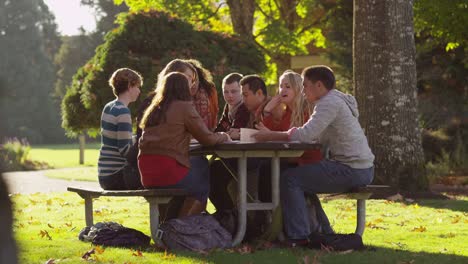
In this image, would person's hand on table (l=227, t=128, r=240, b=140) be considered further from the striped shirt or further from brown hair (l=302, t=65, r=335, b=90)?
brown hair (l=302, t=65, r=335, b=90)

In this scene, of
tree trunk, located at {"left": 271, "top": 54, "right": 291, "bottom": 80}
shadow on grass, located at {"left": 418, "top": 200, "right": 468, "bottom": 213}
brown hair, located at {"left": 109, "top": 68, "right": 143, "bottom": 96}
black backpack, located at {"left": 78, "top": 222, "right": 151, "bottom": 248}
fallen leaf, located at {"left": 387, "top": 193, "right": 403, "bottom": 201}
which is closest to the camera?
black backpack, located at {"left": 78, "top": 222, "right": 151, "bottom": 248}

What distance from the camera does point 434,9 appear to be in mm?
16156

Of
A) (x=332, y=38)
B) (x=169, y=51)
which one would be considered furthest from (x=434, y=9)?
(x=332, y=38)

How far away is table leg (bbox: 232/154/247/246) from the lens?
249 inches

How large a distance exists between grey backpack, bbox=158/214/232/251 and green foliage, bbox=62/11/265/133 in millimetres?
8601

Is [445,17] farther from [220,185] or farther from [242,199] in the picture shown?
[242,199]

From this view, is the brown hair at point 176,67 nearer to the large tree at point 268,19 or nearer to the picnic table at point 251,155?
the picnic table at point 251,155

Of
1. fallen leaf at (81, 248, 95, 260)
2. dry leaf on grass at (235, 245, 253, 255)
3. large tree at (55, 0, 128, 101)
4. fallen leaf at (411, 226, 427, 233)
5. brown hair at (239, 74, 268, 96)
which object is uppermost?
large tree at (55, 0, 128, 101)

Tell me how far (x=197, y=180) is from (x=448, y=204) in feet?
19.1

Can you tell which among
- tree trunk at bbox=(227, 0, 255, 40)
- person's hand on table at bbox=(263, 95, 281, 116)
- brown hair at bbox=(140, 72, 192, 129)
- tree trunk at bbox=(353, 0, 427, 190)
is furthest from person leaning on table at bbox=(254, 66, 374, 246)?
tree trunk at bbox=(227, 0, 255, 40)

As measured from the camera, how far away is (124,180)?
273 inches

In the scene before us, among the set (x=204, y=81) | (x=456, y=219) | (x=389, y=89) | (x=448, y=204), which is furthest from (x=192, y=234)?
(x=389, y=89)

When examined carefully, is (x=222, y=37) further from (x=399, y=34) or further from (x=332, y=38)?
(x=332, y=38)

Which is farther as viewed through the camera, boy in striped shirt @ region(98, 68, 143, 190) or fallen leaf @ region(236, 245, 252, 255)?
boy in striped shirt @ region(98, 68, 143, 190)
